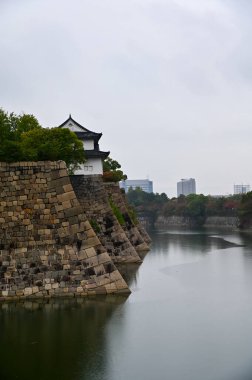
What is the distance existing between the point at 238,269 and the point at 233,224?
5808 centimetres

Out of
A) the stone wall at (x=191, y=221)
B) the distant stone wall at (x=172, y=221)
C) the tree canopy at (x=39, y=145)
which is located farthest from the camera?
the distant stone wall at (x=172, y=221)

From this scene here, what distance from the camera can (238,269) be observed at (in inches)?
1040

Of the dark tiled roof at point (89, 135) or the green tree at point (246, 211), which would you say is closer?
the dark tiled roof at point (89, 135)

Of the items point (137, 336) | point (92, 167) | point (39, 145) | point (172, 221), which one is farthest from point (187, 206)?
point (137, 336)

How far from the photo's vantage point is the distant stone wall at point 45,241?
1700 cm

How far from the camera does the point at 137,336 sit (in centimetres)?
1285

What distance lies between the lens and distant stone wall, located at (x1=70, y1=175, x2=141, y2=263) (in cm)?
2741

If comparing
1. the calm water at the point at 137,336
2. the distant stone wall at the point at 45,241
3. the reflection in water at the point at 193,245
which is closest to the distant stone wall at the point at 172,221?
the reflection in water at the point at 193,245

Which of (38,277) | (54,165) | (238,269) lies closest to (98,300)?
(38,277)

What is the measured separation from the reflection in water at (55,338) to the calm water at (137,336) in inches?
0.8

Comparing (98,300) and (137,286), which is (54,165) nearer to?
A: (98,300)

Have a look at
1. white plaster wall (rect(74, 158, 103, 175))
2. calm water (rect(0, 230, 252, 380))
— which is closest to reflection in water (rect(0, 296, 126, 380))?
calm water (rect(0, 230, 252, 380))

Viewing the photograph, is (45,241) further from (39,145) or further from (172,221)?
(172,221)

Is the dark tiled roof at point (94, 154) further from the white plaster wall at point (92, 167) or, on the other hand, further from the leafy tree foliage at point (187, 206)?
the leafy tree foliage at point (187, 206)
